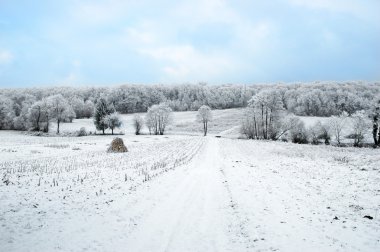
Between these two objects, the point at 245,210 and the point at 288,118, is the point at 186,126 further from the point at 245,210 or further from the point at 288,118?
the point at 245,210

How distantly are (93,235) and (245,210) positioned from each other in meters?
5.72

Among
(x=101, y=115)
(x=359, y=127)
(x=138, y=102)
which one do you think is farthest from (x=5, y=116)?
(x=359, y=127)

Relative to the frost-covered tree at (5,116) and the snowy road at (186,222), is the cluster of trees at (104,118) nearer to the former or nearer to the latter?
the frost-covered tree at (5,116)

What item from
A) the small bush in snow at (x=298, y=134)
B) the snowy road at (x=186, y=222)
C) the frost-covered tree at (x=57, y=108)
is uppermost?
the frost-covered tree at (x=57, y=108)

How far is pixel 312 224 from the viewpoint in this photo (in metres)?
10.4

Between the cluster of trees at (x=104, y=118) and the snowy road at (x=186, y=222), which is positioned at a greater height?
the cluster of trees at (x=104, y=118)

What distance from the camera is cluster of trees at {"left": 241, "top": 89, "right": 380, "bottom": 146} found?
79562 mm

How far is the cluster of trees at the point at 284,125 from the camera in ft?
261

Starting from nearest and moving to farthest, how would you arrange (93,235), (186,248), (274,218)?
(186,248) → (93,235) → (274,218)

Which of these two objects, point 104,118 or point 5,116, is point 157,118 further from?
point 5,116

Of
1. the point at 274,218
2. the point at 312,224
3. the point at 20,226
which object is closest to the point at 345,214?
the point at 312,224

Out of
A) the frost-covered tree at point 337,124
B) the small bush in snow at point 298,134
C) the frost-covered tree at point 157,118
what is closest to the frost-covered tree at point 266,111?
the small bush in snow at point 298,134

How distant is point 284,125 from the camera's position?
281 ft

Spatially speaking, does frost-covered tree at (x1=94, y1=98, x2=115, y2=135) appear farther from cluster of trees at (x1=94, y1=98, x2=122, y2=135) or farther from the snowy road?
the snowy road
